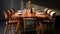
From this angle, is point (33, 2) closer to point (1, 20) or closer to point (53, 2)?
point (53, 2)

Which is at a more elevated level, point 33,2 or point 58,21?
point 33,2

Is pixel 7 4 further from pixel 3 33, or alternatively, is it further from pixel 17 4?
pixel 3 33

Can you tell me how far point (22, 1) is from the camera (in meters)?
8.23

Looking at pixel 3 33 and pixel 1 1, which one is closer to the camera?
pixel 3 33

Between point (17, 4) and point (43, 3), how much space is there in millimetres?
1394

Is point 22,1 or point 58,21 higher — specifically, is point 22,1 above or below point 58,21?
above

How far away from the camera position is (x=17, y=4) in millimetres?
8305

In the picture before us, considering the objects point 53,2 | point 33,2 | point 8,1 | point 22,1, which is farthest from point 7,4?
point 53,2

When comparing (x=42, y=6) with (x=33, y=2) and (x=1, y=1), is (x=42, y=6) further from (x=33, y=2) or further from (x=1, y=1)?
(x=1, y=1)

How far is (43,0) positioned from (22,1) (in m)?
1.12

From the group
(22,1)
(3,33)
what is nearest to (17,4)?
(22,1)

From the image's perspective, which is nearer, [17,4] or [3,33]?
[3,33]

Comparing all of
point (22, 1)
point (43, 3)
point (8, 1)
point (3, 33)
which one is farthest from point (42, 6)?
point (3, 33)

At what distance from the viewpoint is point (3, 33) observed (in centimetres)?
581
